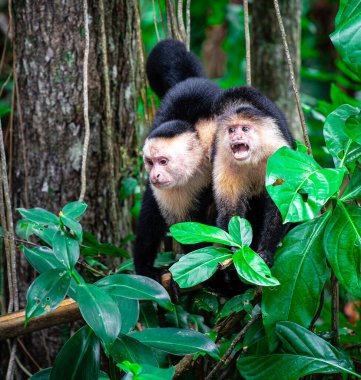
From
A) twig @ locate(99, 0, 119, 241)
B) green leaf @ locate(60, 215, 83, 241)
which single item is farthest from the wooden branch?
twig @ locate(99, 0, 119, 241)

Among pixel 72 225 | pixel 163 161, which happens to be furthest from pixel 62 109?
pixel 72 225

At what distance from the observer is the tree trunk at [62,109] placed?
276cm

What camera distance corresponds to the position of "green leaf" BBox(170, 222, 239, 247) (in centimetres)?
164

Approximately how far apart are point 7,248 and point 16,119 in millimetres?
788

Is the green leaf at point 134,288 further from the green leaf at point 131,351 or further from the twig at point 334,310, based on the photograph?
the twig at point 334,310

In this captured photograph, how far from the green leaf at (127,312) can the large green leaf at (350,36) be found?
0.95 m

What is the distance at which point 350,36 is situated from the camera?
5.23 ft

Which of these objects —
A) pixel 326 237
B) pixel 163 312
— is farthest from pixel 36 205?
pixel 326 237

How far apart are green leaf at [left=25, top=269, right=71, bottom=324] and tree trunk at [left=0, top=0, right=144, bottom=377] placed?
118 centimetres

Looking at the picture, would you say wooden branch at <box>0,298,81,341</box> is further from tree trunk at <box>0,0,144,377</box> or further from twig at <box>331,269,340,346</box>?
twig at <box>331,269,340,346</box>

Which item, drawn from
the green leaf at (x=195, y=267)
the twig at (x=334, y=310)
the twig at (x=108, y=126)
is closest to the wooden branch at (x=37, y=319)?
the green leaf at (x=195, y=267)

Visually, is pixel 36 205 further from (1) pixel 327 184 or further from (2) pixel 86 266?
(1) pixel 327 184

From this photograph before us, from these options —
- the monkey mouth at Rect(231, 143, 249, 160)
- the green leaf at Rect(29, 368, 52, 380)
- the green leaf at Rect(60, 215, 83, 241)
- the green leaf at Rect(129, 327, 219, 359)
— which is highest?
the monkey mouth at Rect(231, 143, 249, 160)

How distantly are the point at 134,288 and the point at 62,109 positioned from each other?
132cm
